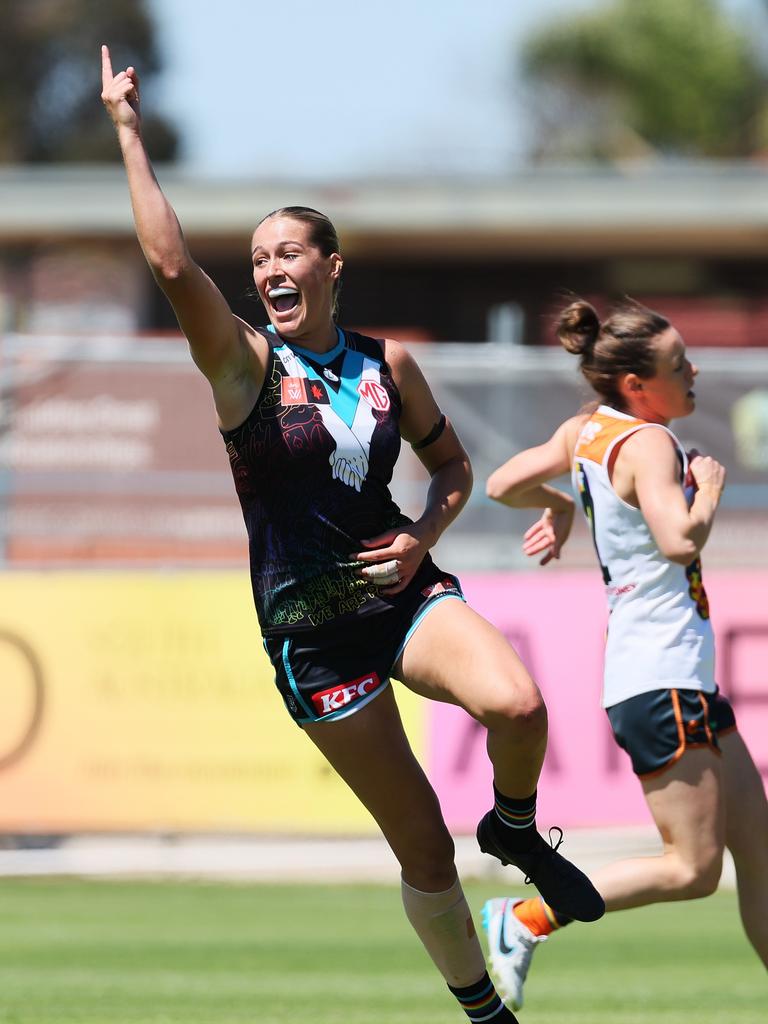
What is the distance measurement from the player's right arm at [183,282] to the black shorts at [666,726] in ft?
5.80

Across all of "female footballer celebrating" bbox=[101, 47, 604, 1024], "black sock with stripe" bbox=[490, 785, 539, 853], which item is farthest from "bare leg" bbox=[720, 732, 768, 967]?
"black sock with stripe" bbox=[490, 785, 539, 853]

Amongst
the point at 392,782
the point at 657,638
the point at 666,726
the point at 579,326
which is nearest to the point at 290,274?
the point at 579,326

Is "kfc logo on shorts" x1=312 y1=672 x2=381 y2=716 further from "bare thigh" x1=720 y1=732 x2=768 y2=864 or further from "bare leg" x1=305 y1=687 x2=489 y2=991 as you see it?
"bare thigh" x1=720 y1=732 x2=768 y2=864

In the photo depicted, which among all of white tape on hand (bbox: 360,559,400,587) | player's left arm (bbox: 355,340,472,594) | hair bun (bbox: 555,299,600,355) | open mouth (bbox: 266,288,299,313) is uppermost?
open mouth (bbox: 266,288,299,313)

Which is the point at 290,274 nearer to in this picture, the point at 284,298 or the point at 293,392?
the point at 284,298

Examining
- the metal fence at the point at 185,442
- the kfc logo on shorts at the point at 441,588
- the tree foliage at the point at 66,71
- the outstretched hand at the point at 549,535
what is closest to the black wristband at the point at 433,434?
the kfc logo on shorts at the point at 441,588

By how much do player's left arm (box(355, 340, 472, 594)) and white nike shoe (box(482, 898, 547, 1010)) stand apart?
5.09ft

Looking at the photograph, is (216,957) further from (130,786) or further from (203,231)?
(203,231)

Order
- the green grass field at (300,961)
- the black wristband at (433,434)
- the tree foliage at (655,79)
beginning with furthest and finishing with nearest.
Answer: the tree foliage at (655,79) → the green grass field at (300,961) → the black wristband at (433,434)

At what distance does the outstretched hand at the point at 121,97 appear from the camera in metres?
4.71

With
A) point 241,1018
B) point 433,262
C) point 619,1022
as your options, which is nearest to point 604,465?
point 619,1022

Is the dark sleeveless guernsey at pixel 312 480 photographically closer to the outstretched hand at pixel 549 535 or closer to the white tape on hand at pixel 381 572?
the white tape on hand at pixel 381 572

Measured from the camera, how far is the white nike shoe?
5.90 metres

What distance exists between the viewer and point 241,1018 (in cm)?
650
